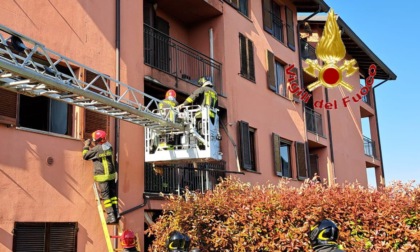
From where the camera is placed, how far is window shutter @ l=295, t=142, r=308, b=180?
1731cm

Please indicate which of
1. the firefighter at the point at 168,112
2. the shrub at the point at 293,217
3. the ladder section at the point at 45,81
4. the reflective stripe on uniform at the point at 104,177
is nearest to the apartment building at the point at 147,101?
the reflective stripe on uniform at the point at 104,177

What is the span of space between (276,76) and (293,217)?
31.8 ft

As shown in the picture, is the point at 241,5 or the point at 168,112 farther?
the point at 241,5

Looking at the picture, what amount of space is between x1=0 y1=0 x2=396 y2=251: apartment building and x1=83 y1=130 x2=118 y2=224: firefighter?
236 mm

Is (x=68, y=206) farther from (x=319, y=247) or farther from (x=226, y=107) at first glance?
(x=226, y=107)

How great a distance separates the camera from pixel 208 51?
14641mm

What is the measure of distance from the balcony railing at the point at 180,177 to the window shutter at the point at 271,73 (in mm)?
4300

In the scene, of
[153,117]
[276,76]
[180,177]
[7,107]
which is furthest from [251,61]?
[7,107]

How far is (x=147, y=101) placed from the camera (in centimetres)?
1195

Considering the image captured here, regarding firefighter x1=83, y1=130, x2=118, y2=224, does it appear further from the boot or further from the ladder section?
the ladder section

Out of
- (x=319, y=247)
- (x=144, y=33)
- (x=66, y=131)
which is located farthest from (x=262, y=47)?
(x=319, y=247)

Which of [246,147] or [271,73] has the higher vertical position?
[271,73]

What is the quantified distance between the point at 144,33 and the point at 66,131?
369 cm

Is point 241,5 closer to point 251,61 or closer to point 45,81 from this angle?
point 251,61
